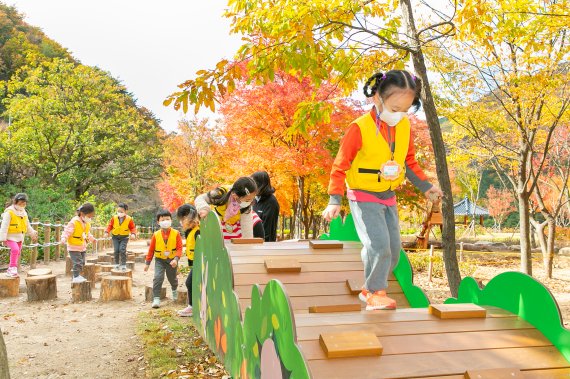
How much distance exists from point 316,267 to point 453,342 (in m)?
1.57

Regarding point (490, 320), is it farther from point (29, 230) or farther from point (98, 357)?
point (29, 230)

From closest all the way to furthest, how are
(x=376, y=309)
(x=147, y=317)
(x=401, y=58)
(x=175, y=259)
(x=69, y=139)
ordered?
(x=376, y=309) → (x=401, y=58) → (x=147, y=317) → (x=175, y=259) → (x=69, y=139)

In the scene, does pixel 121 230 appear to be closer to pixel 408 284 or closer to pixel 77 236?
pixel 77 236

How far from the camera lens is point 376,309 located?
2.94 meters

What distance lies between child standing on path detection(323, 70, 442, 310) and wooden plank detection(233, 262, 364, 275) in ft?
2.25

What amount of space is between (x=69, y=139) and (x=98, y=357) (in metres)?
17.4

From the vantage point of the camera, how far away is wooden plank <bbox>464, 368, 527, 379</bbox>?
202cm

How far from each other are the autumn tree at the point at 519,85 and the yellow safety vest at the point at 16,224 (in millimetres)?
8304

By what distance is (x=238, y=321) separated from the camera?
3.21 metres

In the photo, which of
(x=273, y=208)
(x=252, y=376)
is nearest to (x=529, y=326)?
(x=252, y=376)

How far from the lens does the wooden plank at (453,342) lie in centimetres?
223

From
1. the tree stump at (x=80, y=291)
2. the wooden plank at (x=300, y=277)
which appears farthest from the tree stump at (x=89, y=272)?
the wooden plank at (x=300, y=277)

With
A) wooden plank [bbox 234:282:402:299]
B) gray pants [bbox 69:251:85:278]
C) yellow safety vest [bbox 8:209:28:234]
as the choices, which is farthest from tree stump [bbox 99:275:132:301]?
wooden plank [bbox 234:282:402:299]

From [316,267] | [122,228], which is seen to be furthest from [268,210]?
[122,228]
